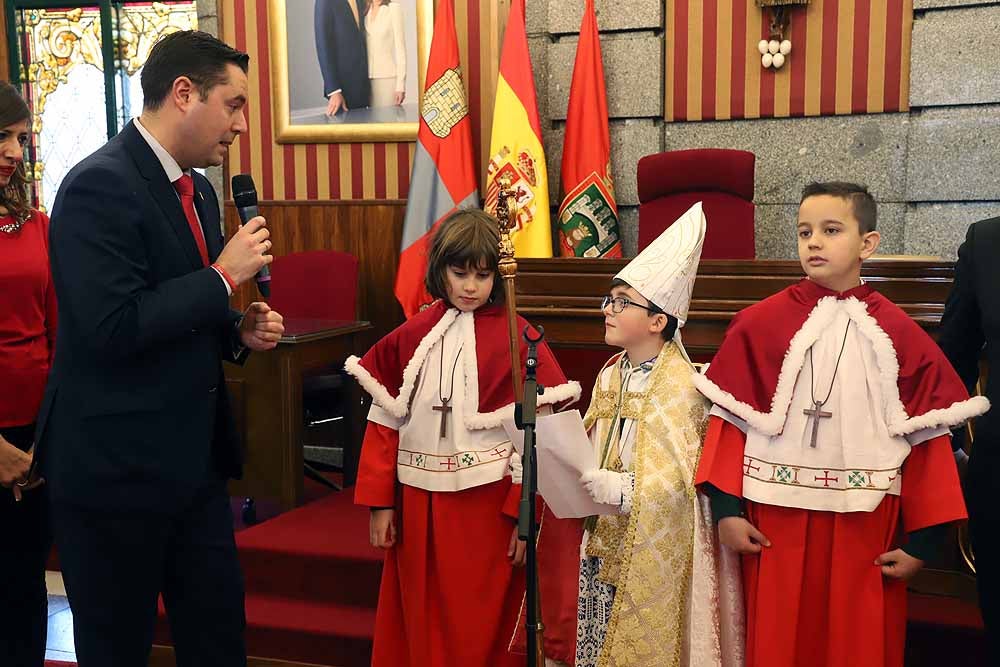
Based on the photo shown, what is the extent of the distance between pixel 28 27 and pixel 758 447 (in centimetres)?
695

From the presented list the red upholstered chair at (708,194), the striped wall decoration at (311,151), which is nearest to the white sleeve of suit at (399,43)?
the striped wall decoration at (311,151)

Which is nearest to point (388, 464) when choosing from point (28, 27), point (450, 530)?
point (450, 530)

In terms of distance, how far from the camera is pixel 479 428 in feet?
7.97

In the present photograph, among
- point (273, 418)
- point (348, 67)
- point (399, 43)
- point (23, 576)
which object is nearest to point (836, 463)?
point (23, 576)

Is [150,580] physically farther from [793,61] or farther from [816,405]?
[793,61]

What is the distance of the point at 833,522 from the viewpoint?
210cm

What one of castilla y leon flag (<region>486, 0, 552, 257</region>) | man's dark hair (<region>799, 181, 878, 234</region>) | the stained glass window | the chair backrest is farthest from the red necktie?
the stained glass window

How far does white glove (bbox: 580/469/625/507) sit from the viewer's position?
211 cm

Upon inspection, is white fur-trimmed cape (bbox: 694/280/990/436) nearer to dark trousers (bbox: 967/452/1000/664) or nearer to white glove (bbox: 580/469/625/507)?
dark trousers (bbox: 967/452/1000/664)

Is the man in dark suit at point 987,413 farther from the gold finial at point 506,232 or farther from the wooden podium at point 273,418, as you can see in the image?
the wooden podium at point 273,418

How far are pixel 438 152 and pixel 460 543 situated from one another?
3.24m

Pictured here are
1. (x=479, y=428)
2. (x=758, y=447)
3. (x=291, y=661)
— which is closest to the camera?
(x=758, y=447)

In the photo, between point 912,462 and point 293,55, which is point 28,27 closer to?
point 293,55

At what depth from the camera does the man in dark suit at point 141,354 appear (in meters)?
1.83
